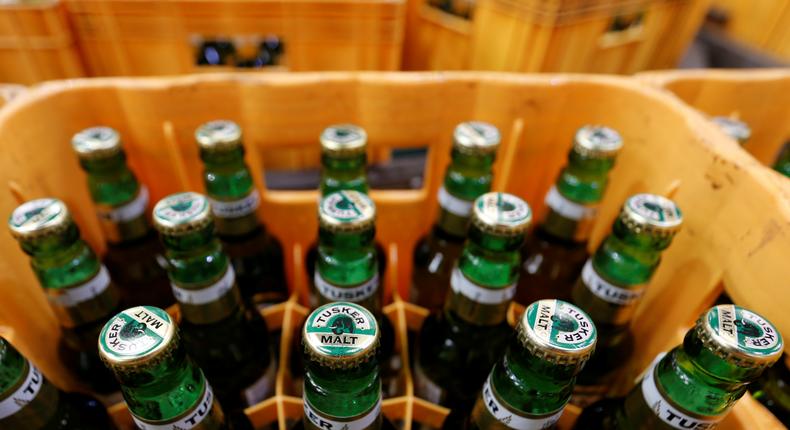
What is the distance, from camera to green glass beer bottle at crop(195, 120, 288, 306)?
69 cm

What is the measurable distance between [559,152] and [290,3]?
66 cm

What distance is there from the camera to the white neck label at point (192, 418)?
0.46m

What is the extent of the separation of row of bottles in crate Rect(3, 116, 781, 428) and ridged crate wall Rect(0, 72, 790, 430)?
2.2 inches

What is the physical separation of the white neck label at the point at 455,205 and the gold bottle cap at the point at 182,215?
34cm

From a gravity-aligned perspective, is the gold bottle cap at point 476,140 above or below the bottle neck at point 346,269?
above

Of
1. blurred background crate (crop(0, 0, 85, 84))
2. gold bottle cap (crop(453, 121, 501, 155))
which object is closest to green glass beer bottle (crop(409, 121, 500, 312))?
gold bottle cap (crop(453, 121, 501, 155))

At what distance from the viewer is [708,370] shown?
44cm

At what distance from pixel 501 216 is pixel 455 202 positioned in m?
0.17

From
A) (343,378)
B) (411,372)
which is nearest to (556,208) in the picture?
(411,372)

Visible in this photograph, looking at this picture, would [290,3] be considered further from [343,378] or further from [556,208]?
[343,378]

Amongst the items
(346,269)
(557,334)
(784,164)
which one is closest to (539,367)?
(557,334)

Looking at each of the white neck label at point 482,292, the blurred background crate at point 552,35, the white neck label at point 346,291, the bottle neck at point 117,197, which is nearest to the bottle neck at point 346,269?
the white neck label at point 346,291

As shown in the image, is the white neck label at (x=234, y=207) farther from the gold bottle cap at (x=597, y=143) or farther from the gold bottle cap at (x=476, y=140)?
the gold bottle cap at (x=597, y=143)

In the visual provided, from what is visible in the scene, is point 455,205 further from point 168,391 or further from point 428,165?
point 168,391
